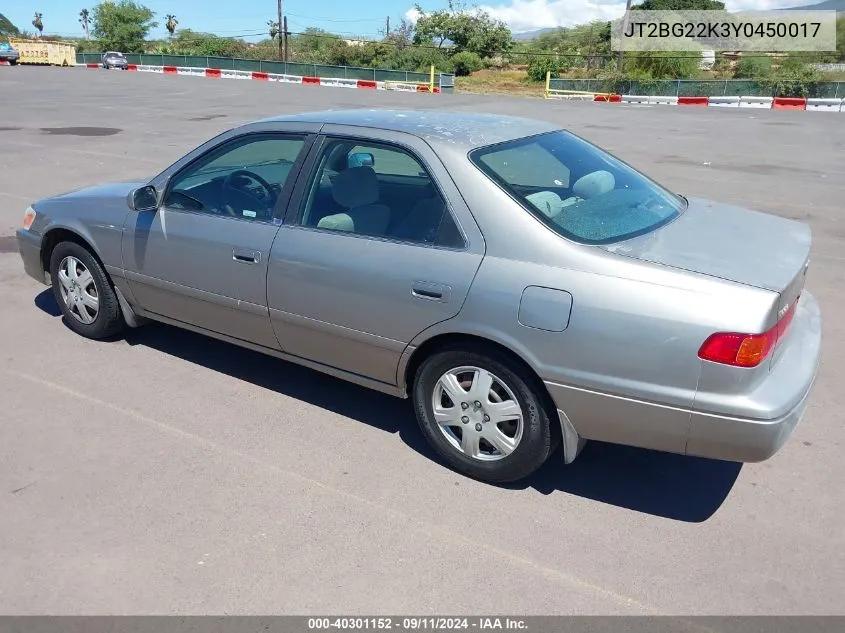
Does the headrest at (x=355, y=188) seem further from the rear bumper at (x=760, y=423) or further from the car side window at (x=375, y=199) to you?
the rear bumper at (x=760, y=423)

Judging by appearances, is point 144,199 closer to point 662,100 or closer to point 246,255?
point 246,255

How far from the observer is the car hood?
301cm

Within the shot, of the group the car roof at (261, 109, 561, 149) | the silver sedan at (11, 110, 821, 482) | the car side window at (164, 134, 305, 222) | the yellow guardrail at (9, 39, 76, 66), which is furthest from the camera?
the yellow guardrail at (9, 39, 76, 66)

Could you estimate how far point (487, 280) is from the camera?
3223 mm

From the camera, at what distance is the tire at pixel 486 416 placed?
327 centimetres

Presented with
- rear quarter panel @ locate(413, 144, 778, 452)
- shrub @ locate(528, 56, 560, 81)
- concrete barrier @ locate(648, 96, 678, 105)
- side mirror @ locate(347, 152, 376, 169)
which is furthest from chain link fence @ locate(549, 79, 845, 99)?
rear quarter panel @ locate(413, 144, 778, 452)

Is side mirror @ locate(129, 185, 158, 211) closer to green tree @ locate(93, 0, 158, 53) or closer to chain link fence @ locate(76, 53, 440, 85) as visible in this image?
chain link fence @ locate(76, 53, 440, 85)

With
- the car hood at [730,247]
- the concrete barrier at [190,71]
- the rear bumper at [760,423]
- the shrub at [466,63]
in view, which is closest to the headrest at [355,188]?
the car hood at [730,247]

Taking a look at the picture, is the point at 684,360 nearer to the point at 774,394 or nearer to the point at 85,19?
the point at 774,394

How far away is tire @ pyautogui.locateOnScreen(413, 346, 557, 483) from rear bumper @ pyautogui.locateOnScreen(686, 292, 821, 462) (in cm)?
66

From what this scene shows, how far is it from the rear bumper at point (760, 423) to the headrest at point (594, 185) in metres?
1.27

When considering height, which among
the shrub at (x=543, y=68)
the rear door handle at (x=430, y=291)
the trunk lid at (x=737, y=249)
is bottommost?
the rear door handle at (x=430, y=291)

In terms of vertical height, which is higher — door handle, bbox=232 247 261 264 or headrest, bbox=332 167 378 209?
headrest, bbox=332 167 378 209
